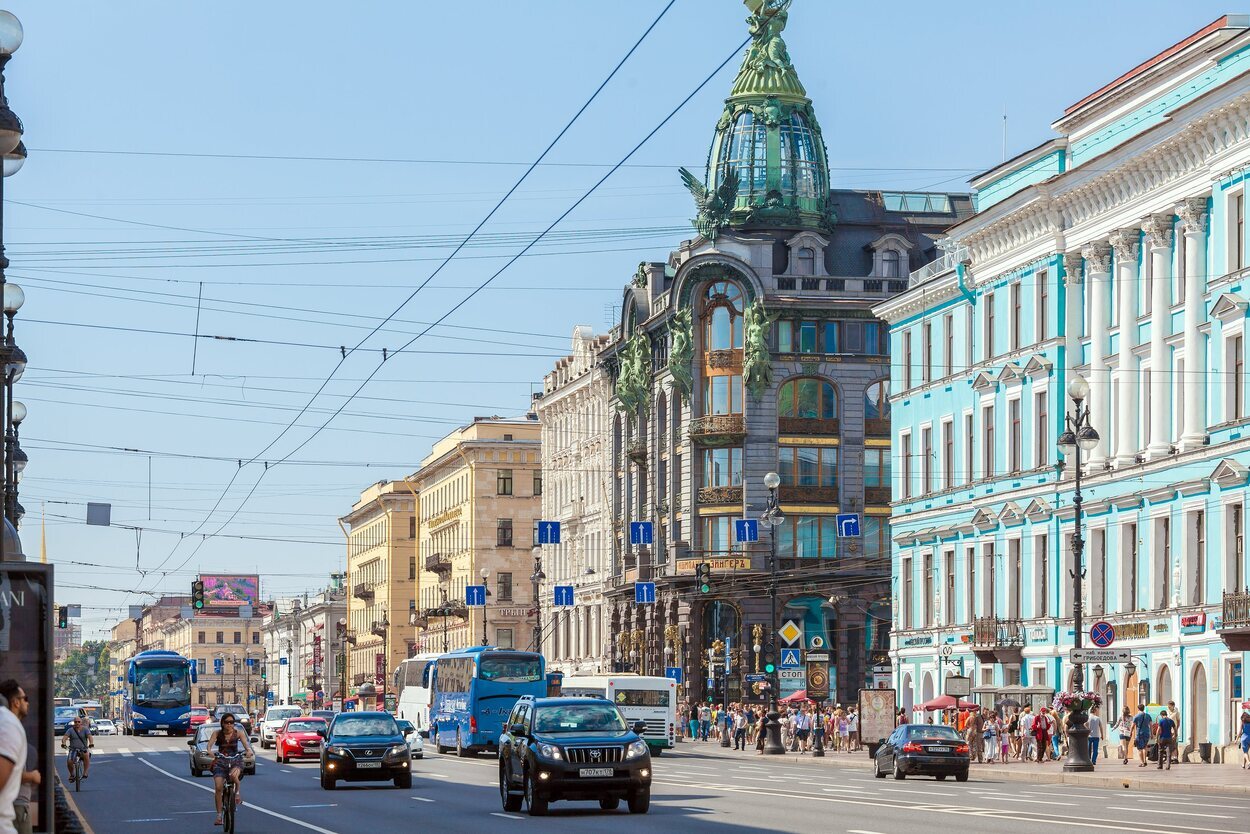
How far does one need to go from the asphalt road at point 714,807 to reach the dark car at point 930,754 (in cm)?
49

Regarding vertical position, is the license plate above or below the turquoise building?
below

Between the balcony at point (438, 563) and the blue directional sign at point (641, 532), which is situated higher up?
the blue directional sign at point (641, 532)

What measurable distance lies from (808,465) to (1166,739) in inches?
1872

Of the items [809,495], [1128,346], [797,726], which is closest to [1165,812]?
[1128,346]

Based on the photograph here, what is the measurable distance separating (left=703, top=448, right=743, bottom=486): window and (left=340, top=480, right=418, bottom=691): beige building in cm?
6092

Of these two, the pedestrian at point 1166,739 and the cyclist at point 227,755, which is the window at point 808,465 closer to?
the pedestrian at point 1166,739

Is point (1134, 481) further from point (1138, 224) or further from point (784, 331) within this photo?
point (784, 331)

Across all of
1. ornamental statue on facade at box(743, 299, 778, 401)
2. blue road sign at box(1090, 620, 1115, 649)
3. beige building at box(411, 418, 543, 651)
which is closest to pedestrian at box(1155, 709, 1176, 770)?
blue road sign at box(1090, 620, 1115, 649)

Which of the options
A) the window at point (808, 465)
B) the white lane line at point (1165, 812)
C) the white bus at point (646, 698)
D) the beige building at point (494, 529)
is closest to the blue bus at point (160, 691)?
the window at point (808, 465)

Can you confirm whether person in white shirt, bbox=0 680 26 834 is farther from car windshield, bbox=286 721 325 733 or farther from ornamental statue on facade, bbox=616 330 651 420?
ornamental statue on facade, bbox=616 330 651 420

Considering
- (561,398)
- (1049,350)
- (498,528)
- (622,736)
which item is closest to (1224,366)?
(1049,350)

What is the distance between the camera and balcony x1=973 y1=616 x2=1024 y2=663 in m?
64.4

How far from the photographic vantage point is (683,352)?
95.1 meters

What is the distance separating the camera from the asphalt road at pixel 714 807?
86.9 ft
